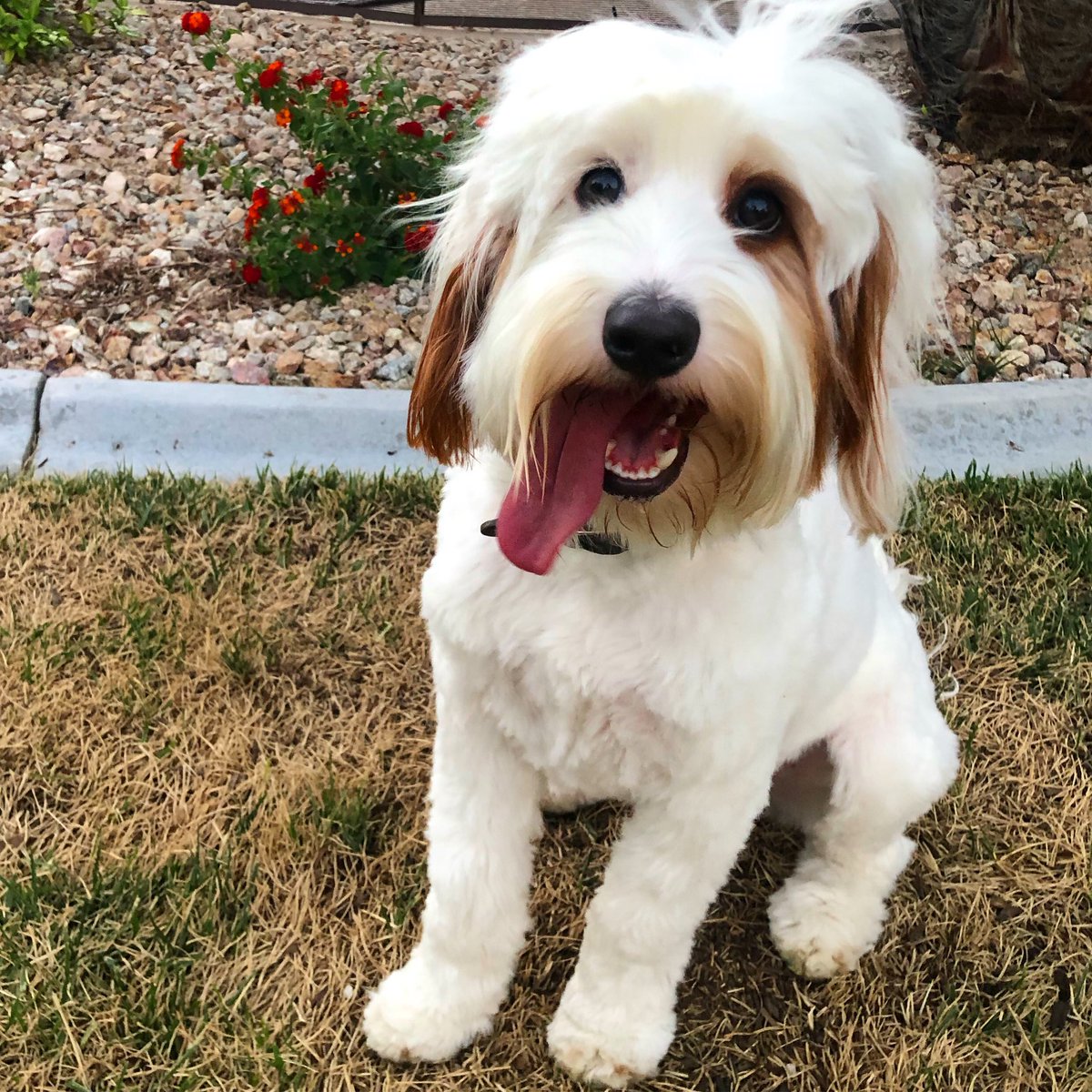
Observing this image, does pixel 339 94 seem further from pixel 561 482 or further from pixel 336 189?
pixel 561 482

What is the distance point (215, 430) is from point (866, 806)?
2.10 metres

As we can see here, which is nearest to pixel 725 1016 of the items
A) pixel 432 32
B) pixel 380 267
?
pixel 380 267

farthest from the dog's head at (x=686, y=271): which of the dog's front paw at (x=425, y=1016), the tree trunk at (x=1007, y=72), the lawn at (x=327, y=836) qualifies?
the tree trunk at (x=1007, y=72)

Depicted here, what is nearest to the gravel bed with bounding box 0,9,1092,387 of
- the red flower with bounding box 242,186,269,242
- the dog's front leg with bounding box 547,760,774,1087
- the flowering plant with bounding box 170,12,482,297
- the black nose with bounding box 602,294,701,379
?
the flowering plant with bounding box 170,12,482,297

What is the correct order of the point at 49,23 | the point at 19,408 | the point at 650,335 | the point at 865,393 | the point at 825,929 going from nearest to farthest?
the point at 650,335 → the point at 865,393 → the point at 825,929 → the point at 19,408 → the point at 49,23

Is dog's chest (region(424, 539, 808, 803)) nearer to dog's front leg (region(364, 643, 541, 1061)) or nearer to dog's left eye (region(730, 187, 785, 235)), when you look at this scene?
dog's front leg (region(364, 643, 541, 1061))

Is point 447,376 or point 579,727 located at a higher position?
point 447,376

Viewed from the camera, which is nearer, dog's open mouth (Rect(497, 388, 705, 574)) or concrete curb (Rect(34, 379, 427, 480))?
dog's open mouth (Rect(497, 388, 705, 574))

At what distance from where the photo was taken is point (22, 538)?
2.80 metres

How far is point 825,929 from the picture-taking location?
212cm

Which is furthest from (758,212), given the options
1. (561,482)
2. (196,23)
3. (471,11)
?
(471,11)

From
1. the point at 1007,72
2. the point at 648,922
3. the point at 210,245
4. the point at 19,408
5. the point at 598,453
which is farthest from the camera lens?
the point at 1007,72

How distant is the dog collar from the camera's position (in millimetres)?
1498

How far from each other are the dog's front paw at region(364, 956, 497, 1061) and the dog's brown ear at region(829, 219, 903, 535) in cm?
112
